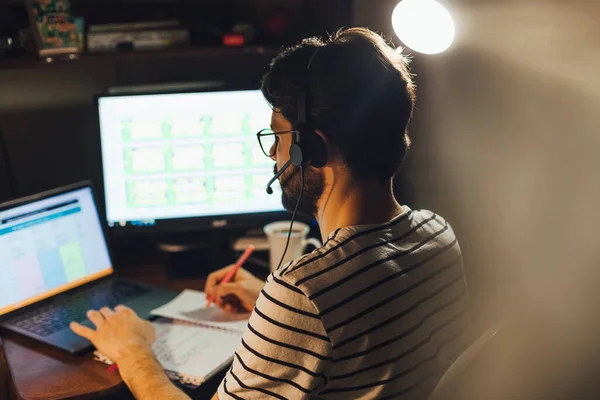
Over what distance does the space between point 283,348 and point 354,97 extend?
1.28 ft

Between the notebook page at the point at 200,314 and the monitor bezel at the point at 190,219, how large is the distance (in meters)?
0.23

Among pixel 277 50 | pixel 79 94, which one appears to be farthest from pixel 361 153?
pixel 79 94

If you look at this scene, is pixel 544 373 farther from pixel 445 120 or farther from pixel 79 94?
pixel 79 94

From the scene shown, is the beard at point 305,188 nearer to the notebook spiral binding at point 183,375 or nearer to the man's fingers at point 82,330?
the notebook spiral binding at point 183,375

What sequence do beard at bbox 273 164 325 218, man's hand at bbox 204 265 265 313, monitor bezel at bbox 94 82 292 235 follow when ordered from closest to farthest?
beard at bbox 273 164 325 218, man's hand at bbox 204 265 265 313, monitor bezel at bbox 94 82 292 235

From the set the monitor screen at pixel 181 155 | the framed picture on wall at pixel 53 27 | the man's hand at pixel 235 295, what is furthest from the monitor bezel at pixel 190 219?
the man's hand at pixel 235 295

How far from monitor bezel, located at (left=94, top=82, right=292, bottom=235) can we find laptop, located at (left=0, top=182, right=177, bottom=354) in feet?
0.26

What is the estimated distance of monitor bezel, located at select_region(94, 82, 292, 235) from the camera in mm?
1603

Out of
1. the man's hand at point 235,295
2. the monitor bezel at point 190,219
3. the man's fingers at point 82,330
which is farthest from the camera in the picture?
the monitor bezel at point 190,219

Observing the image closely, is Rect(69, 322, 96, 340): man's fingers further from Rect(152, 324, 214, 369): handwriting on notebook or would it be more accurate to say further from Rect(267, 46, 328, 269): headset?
Rect(267, 46, 328, 269): headset

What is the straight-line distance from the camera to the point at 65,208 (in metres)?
1.52

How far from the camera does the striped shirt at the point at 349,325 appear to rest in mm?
919

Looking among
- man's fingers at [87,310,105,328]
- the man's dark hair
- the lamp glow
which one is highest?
the lamp glow

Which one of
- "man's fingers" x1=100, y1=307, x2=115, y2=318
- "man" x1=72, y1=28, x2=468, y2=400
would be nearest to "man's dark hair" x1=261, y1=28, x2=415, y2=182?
"man" x1=72, y1=28, x2=468, y2=400
